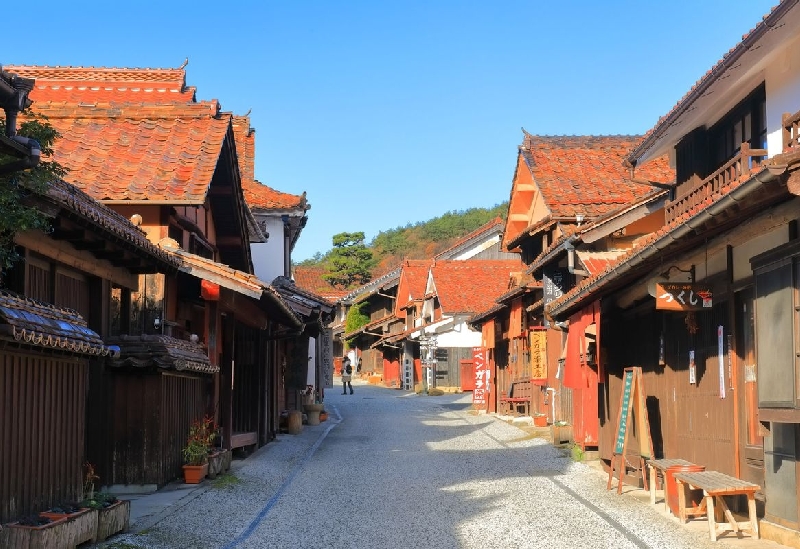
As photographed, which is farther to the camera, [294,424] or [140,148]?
[294,424]

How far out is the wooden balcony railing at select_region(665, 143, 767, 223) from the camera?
9727 millimetres

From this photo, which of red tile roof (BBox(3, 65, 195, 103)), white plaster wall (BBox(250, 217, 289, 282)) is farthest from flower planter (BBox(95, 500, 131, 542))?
white plaster wall (BBox(250, 217, 289, 282))

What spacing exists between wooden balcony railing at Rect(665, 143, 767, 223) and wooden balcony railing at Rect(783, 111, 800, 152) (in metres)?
1.08

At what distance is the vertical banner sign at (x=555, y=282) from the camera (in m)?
21.2

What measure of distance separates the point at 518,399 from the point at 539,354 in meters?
3.58

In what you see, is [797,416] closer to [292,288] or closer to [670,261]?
[670,261]

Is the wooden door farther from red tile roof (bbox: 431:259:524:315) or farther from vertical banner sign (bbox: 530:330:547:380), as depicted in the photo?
red tile roof (bbox: 431:259:524:315)

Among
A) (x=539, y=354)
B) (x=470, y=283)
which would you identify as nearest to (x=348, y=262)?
(x=470, y=283)

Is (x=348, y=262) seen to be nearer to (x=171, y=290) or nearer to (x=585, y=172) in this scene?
(x=585, y=172)

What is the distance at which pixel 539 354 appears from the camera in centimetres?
2470

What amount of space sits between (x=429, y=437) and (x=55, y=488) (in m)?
14.4

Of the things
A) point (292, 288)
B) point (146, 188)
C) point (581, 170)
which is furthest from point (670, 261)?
point (292, 288)

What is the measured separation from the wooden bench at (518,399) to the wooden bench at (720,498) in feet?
53.4

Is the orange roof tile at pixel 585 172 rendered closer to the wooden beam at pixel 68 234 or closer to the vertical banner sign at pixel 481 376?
the vertical banner sign at pixel 481 376
